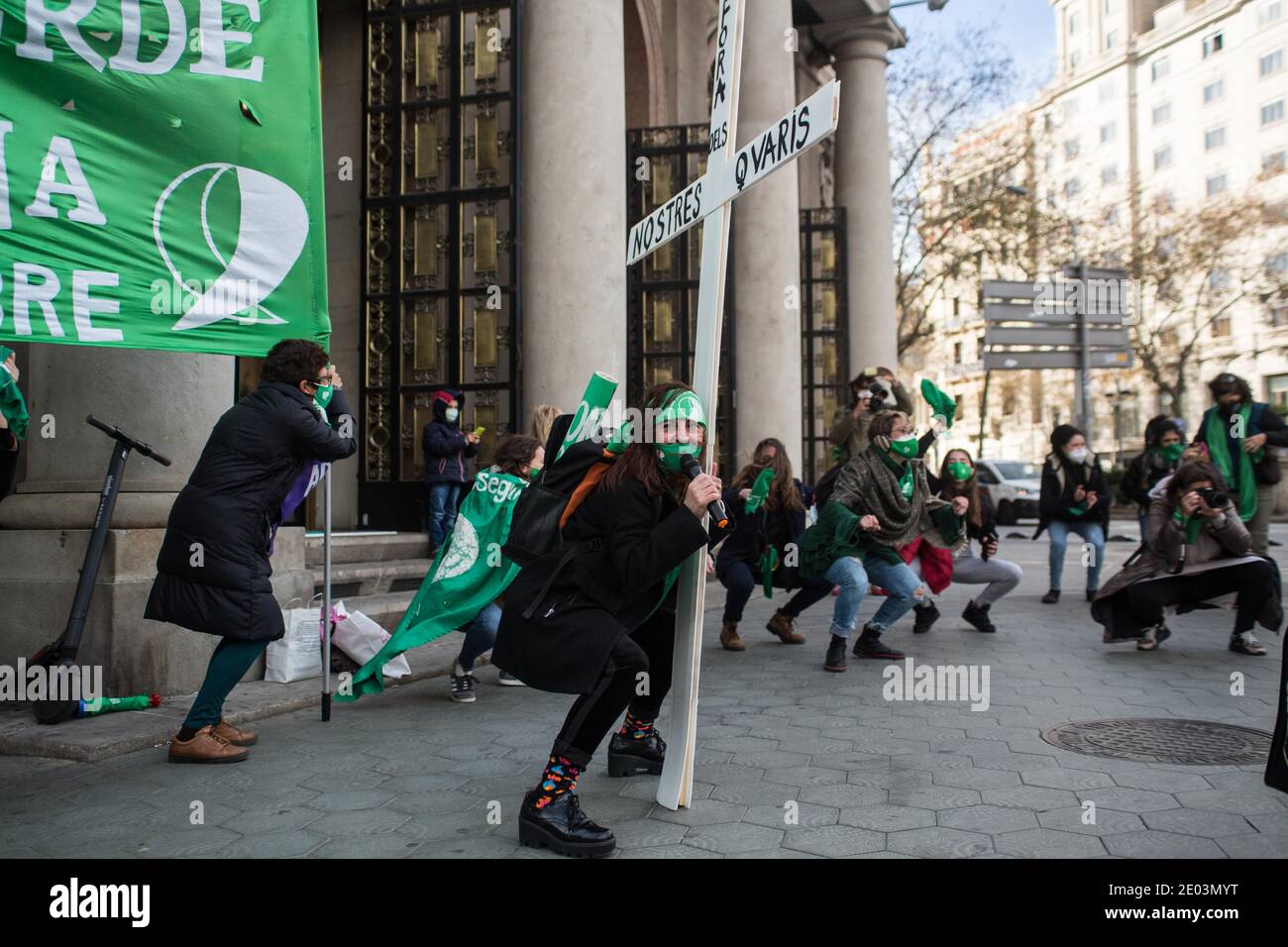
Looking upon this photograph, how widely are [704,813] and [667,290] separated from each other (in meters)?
11.4

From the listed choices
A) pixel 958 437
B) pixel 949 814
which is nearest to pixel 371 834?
pixel 949 814

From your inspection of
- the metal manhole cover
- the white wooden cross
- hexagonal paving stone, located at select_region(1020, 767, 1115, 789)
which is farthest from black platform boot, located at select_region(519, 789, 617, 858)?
the metal manhole cover

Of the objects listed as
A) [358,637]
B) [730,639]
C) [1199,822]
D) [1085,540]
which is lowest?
[730,639]

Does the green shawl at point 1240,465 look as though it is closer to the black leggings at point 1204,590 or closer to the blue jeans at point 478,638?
the black leggings at point 1204,590

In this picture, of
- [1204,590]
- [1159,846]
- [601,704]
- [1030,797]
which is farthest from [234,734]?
[1204,590]

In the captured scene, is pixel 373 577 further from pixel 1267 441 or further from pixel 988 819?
pixel 1267 441

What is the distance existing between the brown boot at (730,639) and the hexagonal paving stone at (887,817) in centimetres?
428

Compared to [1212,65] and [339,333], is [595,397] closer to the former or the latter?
[339,333]

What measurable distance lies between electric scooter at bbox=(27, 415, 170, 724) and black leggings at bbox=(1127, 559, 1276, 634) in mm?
6593

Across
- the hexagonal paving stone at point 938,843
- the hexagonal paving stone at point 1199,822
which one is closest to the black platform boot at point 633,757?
the hexagonal paving stone at point 938,843

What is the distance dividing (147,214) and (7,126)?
720 millimetres

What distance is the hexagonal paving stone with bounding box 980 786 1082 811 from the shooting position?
425 cm

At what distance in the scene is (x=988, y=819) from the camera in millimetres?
4086

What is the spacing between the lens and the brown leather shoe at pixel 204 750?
511 cm
